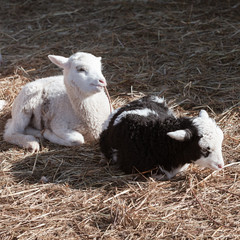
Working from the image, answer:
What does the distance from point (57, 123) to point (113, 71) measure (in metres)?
2.11

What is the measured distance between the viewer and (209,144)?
4703 millimetres

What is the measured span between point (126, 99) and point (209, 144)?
248 centimetres

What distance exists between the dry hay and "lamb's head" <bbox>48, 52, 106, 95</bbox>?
2.52ft

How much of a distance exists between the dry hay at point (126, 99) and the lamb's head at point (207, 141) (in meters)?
0.27

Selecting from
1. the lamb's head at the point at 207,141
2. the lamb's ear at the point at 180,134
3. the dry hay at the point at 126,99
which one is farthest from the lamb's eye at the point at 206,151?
the dry hay at the point at 126,99

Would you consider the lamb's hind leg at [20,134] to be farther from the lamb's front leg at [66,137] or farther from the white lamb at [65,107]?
the lamb's front leg at [66,137]

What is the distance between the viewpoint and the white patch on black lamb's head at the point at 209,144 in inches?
185

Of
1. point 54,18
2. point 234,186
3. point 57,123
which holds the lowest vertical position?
point 234,186

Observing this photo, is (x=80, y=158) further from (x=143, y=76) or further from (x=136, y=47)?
(x=136, y=47)

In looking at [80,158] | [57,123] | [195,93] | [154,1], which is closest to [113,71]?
[195,93]

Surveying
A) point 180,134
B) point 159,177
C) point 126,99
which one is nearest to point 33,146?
point 159,177

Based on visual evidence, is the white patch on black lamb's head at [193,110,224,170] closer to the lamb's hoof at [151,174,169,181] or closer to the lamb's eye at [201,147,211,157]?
the lamb's eye at [201,147,211,157]

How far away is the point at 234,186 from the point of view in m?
4.90

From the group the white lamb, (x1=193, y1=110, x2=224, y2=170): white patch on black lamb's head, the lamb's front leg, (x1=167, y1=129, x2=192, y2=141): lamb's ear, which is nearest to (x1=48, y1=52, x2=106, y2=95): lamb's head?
the white lamb
